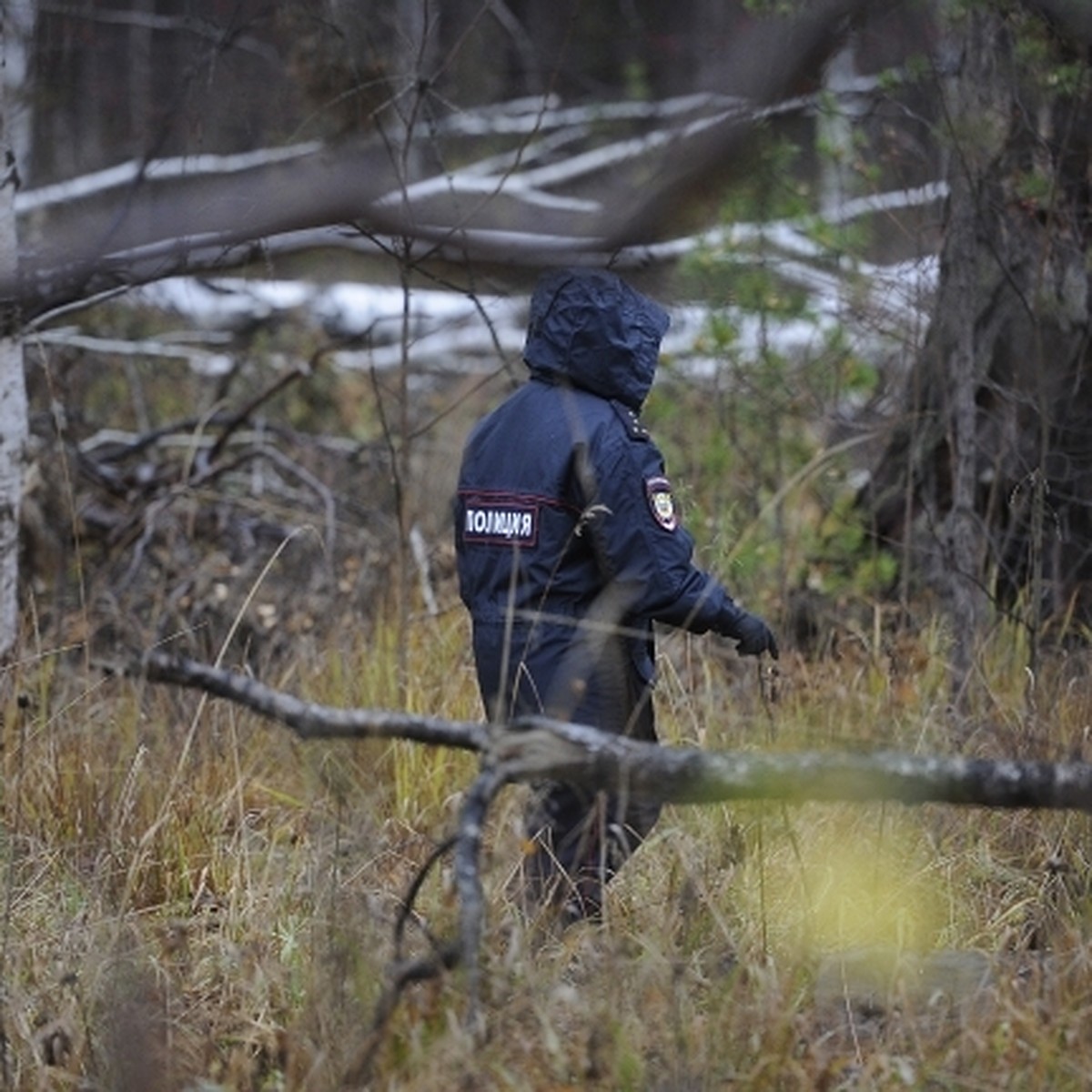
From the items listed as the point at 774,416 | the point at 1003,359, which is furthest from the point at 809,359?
the point at 1003,359

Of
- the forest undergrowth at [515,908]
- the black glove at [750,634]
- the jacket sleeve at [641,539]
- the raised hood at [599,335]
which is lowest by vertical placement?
the forest undergrowth at [515,908]

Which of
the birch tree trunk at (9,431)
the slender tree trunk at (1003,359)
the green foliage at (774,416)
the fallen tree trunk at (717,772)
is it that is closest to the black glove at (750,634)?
the fallen tree trunk at (717,772)

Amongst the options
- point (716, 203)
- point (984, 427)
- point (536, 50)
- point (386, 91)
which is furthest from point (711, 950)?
point (536, 50)

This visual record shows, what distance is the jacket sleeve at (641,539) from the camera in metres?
3.85

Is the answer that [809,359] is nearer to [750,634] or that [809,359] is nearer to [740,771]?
[750,634]

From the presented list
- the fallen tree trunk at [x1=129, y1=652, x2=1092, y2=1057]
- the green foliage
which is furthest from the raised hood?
the green foliage

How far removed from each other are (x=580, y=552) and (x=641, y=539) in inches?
8.8

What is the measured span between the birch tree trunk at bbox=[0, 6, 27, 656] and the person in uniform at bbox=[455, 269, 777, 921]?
72.8 inches

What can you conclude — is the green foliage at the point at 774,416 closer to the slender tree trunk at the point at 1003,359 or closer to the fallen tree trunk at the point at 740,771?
the slender tree trunk at the point at 1003,359

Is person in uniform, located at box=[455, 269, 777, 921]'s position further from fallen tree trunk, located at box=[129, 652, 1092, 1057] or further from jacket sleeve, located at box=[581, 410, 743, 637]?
fallen tree trunk, located at box=[129, 652, 1092, 1057]

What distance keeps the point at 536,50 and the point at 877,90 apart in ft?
34.8

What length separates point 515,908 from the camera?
12.1ft

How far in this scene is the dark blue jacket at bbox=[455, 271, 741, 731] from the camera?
3.87m

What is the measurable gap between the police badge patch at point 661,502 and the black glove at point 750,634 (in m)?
0.28
